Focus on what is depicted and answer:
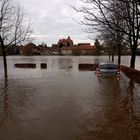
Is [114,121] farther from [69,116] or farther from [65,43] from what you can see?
[65,43]

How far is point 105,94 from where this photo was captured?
13.6 metres

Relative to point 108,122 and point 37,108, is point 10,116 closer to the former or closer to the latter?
point 37,108

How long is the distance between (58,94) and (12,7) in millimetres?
14536

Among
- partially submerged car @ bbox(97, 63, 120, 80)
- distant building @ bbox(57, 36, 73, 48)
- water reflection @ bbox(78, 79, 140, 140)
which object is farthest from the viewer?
distant building @ bbox(57, 36, 73, 48)

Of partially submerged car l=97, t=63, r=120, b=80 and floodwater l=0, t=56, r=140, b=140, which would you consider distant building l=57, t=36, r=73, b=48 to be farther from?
floodwater l=0, t=56, r=140, b=140

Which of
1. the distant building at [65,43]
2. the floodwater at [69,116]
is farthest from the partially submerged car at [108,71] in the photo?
the distant building at [65,43]

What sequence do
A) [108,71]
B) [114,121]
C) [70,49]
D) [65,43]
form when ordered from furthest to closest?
[65,43] → [70,49] → [108,71] → [114,121]

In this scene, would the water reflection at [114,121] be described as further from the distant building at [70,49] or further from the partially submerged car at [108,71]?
Answer: the distant building at [70,49]

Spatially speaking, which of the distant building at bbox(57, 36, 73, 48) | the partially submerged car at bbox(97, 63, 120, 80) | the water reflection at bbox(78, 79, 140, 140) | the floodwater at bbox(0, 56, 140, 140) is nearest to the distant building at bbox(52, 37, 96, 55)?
the distant building at bbox(57, 36, 73, 48)

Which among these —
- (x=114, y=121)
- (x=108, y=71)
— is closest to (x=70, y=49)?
(x=108, y=71)

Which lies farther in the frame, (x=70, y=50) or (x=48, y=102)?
(x=70, y=50)

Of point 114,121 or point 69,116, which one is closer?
point 114,121

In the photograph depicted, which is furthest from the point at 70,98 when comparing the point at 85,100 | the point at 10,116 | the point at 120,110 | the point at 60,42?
the point at 60,42

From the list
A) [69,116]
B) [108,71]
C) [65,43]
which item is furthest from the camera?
[65,43]
